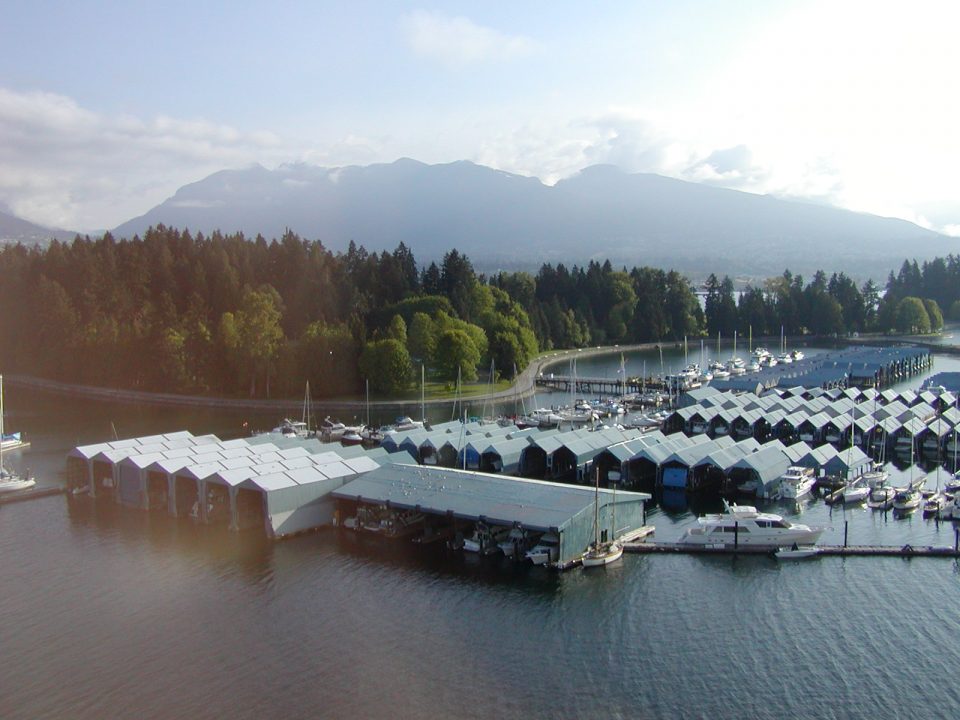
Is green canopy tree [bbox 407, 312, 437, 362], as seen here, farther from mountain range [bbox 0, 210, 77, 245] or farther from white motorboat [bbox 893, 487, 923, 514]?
mountain range [bbox 0, 210, 77, 245]

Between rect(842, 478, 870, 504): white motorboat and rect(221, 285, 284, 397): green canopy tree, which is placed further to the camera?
rect(221, 285, 284, 397): green canopy tree

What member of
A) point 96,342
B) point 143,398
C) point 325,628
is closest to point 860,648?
point 325,628

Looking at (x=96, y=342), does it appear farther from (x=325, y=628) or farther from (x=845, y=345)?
(x=845, y=345)

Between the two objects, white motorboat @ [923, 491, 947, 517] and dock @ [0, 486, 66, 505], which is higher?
dock @ [0, 486, 66, 505]

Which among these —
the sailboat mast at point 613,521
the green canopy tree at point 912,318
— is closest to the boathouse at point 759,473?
the sailboat mast at point 613,521

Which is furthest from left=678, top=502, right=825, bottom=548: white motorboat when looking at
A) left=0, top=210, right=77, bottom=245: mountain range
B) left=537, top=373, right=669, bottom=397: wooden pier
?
left=0, top=210, right=77, bottom=245: mountain range

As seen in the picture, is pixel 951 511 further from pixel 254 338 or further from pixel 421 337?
pixel 254 338

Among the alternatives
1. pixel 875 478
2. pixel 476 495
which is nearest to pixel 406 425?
pixel 476 495
